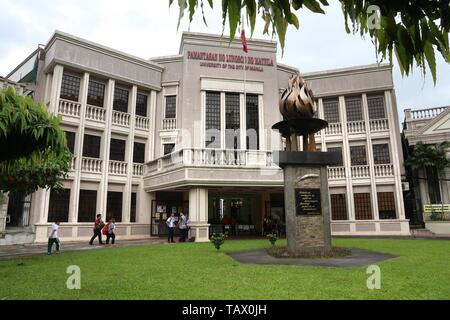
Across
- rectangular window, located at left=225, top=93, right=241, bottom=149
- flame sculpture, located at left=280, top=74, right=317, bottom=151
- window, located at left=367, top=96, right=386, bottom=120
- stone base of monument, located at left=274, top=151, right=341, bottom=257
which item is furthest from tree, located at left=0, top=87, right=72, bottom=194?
window, located at left=367, top=96, right=386, bottom=120

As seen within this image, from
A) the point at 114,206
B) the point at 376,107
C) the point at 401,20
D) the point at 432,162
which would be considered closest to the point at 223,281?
the point at 401,20

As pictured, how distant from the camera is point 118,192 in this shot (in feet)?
72.2

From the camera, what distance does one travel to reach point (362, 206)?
24250mm

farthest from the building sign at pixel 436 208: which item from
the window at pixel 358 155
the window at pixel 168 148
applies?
the window at pixel 168 148

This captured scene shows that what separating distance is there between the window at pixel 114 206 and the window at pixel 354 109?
1807cm

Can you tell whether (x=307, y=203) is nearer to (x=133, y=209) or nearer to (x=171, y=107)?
(x=133, y=209)

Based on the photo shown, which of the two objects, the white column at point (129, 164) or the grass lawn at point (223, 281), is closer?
the grass lawn at point (223, 281)

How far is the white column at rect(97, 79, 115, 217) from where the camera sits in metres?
20.9

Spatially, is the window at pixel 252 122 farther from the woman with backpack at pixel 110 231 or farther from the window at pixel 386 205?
the woman with backpack at pixel 110 231

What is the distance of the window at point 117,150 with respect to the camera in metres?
22.3

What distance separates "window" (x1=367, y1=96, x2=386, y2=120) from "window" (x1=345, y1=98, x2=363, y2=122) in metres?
0.72
